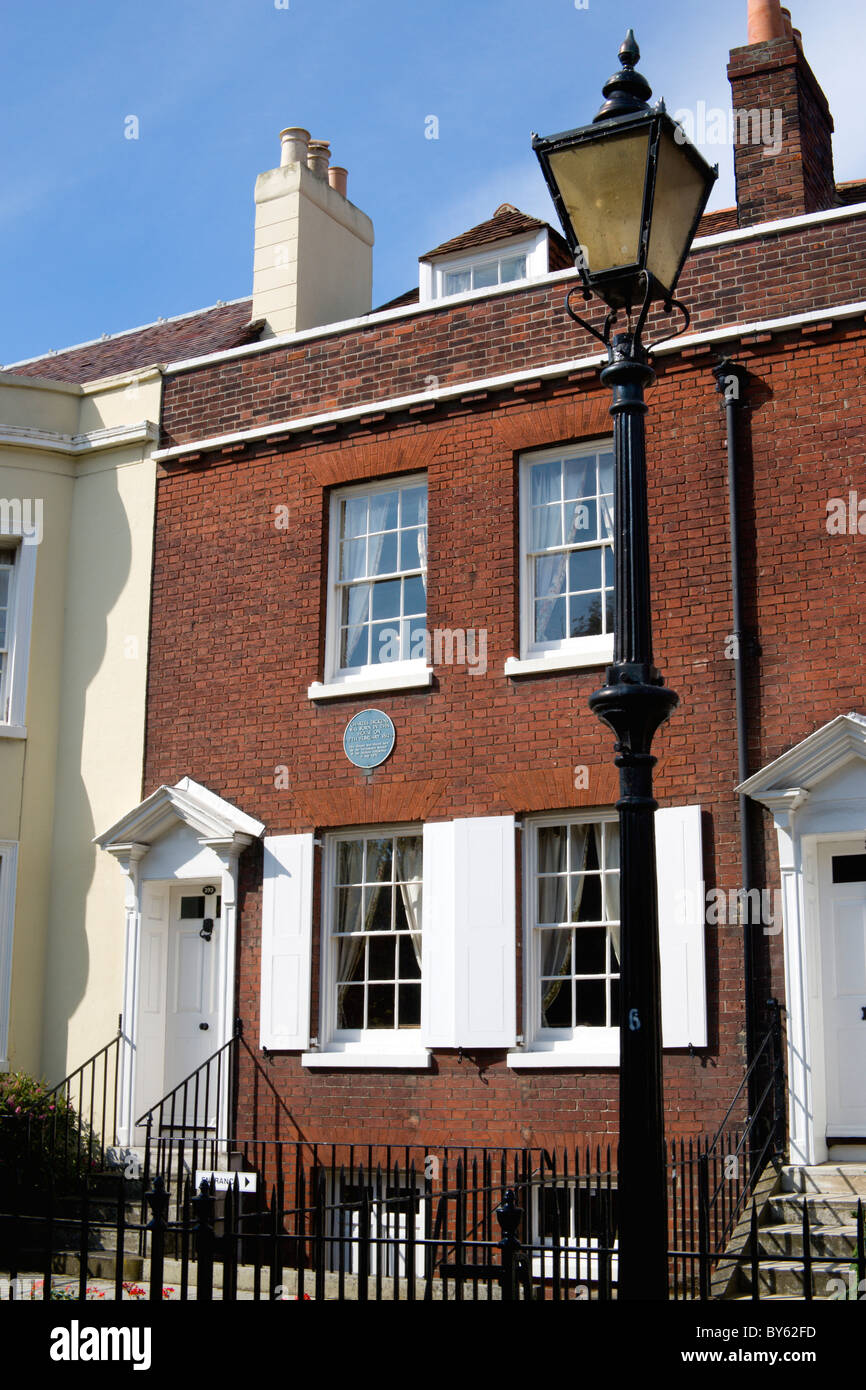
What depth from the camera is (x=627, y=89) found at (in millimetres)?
5719

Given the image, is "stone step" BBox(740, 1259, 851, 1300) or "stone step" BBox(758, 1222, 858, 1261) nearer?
"stone step" BBox(740, 1259, 851, 1300)

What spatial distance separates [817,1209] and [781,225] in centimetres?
773

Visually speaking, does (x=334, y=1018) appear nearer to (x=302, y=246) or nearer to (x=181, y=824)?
(x=181, y=824)

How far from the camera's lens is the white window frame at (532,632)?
1250cm

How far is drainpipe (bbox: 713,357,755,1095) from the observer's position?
11.2m

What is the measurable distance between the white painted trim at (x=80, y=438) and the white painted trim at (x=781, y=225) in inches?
239

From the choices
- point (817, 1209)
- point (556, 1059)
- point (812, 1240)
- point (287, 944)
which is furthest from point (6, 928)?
point (812, 1240)

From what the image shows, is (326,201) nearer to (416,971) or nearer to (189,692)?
(189,692)

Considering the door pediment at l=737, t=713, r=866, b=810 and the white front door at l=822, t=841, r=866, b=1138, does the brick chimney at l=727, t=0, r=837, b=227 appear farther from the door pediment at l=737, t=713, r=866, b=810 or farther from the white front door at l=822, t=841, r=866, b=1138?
the white front door at l=822, t=841, r=866, b=1138

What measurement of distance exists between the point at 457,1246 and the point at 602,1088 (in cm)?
544

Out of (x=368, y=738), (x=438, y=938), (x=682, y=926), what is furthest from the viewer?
(x=368, y=738)

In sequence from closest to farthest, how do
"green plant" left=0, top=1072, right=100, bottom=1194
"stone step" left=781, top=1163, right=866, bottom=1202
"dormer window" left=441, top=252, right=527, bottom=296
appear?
"stone step" left=781, top=1163, right=866, bottom=1202, "green plant" left=0, top=1072, right=100, bottom=1194, "dormer window" left=441, top=252, right=527, bottom=296

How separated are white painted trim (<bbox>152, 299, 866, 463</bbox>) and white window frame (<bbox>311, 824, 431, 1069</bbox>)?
398 cm

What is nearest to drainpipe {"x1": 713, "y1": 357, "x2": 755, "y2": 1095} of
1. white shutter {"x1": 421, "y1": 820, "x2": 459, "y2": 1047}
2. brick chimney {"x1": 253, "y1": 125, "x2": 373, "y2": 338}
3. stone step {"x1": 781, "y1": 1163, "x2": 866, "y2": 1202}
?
stone step {"x1": 781, "y1": 1163, "x2": 866, "y2": 1202}
